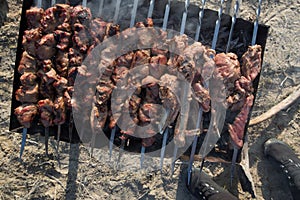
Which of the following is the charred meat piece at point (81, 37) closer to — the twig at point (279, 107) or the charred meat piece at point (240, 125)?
the charred meat piece at point (240, 125)

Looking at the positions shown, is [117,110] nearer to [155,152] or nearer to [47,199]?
[155,152]

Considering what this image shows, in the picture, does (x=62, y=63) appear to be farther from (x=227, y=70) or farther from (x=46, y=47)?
(x=227, y=70)

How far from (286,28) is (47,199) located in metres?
4.44

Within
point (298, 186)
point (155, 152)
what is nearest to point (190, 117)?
point (155, 152)

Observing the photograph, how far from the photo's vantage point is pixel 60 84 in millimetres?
4020

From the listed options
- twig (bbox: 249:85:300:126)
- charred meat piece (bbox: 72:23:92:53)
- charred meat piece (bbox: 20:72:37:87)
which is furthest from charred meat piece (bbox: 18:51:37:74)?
twig (bbox: 249:85:300:126)

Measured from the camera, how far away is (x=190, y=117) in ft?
14.0

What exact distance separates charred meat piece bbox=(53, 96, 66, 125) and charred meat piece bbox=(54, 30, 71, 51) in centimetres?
58

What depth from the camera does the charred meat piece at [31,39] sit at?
405 cm

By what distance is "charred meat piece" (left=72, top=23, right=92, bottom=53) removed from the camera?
4023 mm

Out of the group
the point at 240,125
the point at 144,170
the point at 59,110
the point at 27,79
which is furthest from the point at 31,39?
the point at 240,125

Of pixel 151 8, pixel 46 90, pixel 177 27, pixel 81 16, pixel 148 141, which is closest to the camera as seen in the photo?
pixel 81 16

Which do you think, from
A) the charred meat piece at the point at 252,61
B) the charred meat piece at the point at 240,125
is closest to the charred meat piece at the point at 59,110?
the charred meat piece at the point at 240,125

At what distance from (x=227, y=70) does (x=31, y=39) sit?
7.53 feet
